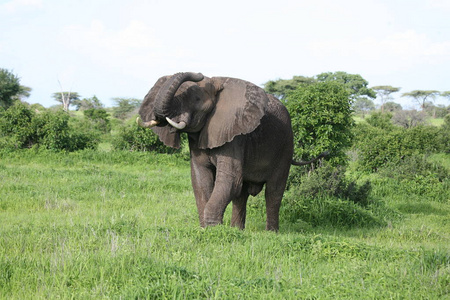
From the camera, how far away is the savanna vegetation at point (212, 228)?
15.2 feet

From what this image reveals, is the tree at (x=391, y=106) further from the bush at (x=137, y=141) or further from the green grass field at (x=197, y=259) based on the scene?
the green grass field at (x=197, y=259)

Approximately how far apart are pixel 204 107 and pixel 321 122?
697 centimetres

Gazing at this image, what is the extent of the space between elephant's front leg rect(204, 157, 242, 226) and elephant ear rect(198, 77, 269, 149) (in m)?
0.35

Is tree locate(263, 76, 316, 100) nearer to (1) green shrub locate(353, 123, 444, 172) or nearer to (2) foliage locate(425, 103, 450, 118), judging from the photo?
(2) foliage locate(425, 103, 450, 118)

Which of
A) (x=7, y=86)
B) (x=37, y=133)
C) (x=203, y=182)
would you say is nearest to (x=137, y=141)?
(x=37, y=133)

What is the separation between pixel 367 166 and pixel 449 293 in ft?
51.3

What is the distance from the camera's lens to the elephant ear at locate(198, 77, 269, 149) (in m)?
6.94

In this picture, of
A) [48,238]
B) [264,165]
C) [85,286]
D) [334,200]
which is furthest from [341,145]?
[85,286]

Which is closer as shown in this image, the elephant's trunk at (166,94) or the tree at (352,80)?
the elephant's trunk at (166,94)

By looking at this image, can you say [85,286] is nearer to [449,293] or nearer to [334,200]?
[449,293]

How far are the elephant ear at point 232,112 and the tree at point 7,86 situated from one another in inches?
1272

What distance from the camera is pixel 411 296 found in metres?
4.54

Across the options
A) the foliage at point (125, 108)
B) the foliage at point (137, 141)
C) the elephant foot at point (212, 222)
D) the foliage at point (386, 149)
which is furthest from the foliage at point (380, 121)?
the foliage at point (125, 108)

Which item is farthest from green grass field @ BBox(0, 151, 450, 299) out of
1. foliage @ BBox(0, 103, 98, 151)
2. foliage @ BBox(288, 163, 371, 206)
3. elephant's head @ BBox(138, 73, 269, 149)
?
foliage @ BBox(0, 103, 98, 151)
